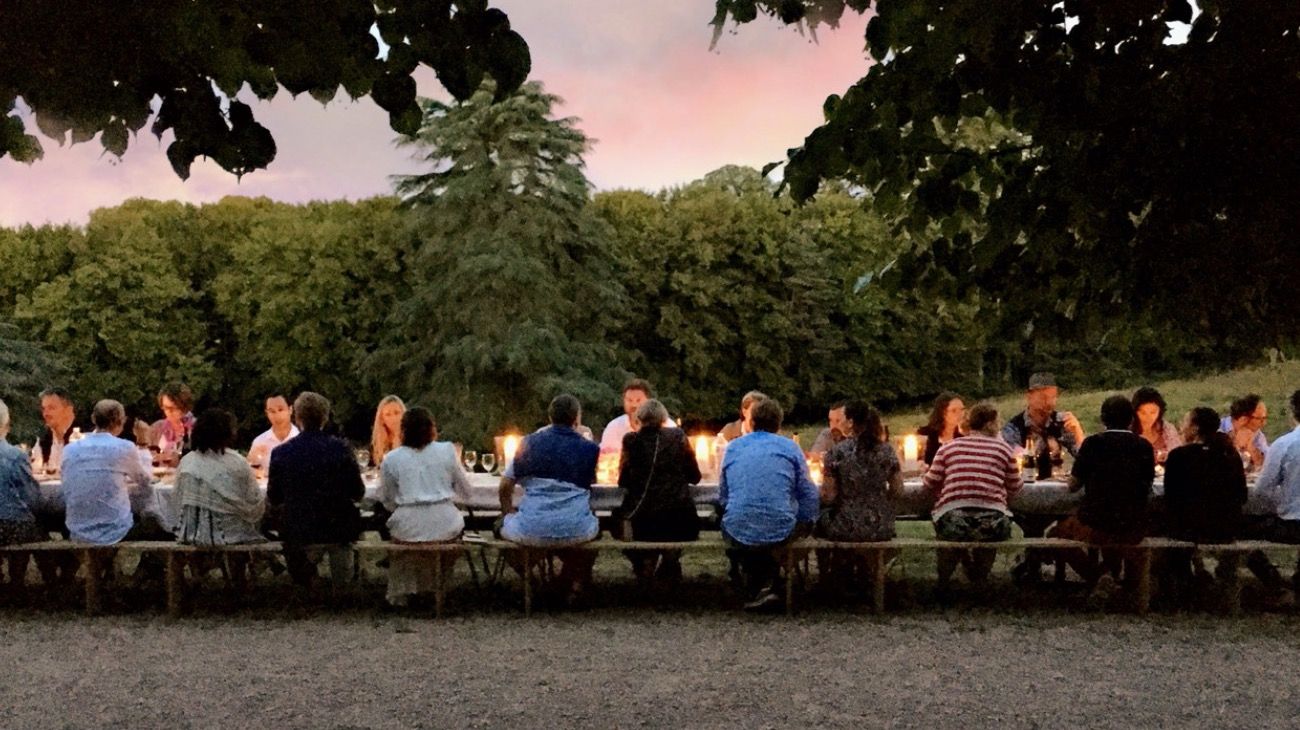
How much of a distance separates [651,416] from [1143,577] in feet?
11.6

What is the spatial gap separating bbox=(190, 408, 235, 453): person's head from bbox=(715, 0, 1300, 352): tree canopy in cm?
510

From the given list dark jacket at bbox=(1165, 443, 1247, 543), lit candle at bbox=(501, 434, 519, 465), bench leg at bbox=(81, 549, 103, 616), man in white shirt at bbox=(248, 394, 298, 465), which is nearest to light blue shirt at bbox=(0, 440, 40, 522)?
bench leg at bbox=(81, 549, 103, 616)

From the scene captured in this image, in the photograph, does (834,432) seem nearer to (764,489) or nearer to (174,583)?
(764,489)

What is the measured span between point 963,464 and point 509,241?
642 inches

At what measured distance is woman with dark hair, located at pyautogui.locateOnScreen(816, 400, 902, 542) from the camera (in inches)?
328

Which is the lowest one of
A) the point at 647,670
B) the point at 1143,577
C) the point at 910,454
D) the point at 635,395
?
the point at 647,670

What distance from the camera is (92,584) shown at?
28.6 feet

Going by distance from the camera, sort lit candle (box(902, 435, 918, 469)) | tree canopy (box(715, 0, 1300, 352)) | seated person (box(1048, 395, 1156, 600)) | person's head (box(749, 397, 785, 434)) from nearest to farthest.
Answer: tree canopy (box(715, 0, 1300, 352)) → seated person (box(1048, 395, 1156, 600)) → person's head (box(749, 397, 785, 434)) → lit candle (box(902, 435, 918, 469))

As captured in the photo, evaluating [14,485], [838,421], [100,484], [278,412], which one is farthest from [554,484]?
[14,485]

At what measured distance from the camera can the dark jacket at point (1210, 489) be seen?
826cm

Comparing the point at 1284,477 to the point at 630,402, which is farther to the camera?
the point at 630,402

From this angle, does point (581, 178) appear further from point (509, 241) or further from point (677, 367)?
point (677, 367)

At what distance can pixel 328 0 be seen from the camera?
3.44m

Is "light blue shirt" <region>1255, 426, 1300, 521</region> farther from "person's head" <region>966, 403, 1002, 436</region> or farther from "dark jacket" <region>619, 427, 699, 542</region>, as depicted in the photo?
"dark jacket" <region>619, 427, 699, 542</region>
